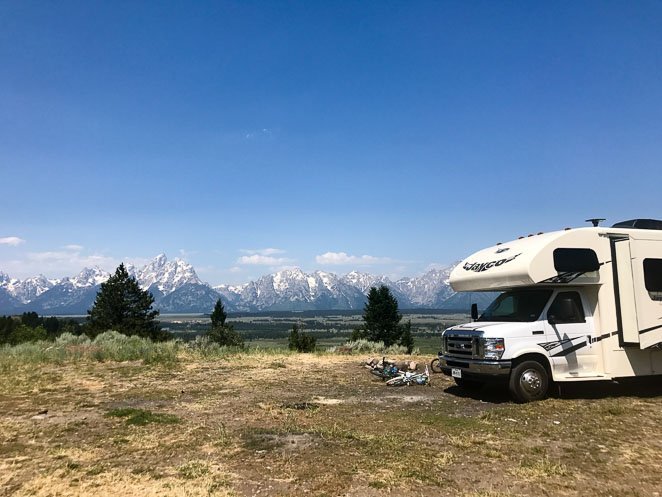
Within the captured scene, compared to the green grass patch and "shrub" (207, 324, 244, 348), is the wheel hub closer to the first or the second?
the green grass patch

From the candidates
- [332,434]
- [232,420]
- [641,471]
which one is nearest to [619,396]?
[641,471]

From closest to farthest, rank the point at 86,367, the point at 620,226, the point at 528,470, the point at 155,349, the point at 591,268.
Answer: the point at 528,470 < the point at 591,268 < the point at 620,226 < the point at 86,367 < the point at 155,349

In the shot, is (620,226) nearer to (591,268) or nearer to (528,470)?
(591,268)

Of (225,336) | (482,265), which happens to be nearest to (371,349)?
(482,265)

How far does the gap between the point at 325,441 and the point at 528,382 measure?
16.6 ft

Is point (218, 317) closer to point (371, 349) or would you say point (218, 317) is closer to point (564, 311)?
point (371, 349)

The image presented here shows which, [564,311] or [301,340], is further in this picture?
[301,340]

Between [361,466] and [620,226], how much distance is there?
28.8 feet

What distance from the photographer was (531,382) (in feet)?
33.5

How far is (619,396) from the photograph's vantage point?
10828 millimetres

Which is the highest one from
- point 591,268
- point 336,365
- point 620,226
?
point 620,226

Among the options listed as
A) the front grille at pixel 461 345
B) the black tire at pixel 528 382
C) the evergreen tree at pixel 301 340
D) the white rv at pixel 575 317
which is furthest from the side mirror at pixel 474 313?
the evergreen tree at pixel 301 340

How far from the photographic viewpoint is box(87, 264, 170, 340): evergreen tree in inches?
1817

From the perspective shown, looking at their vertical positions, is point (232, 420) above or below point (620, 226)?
below
